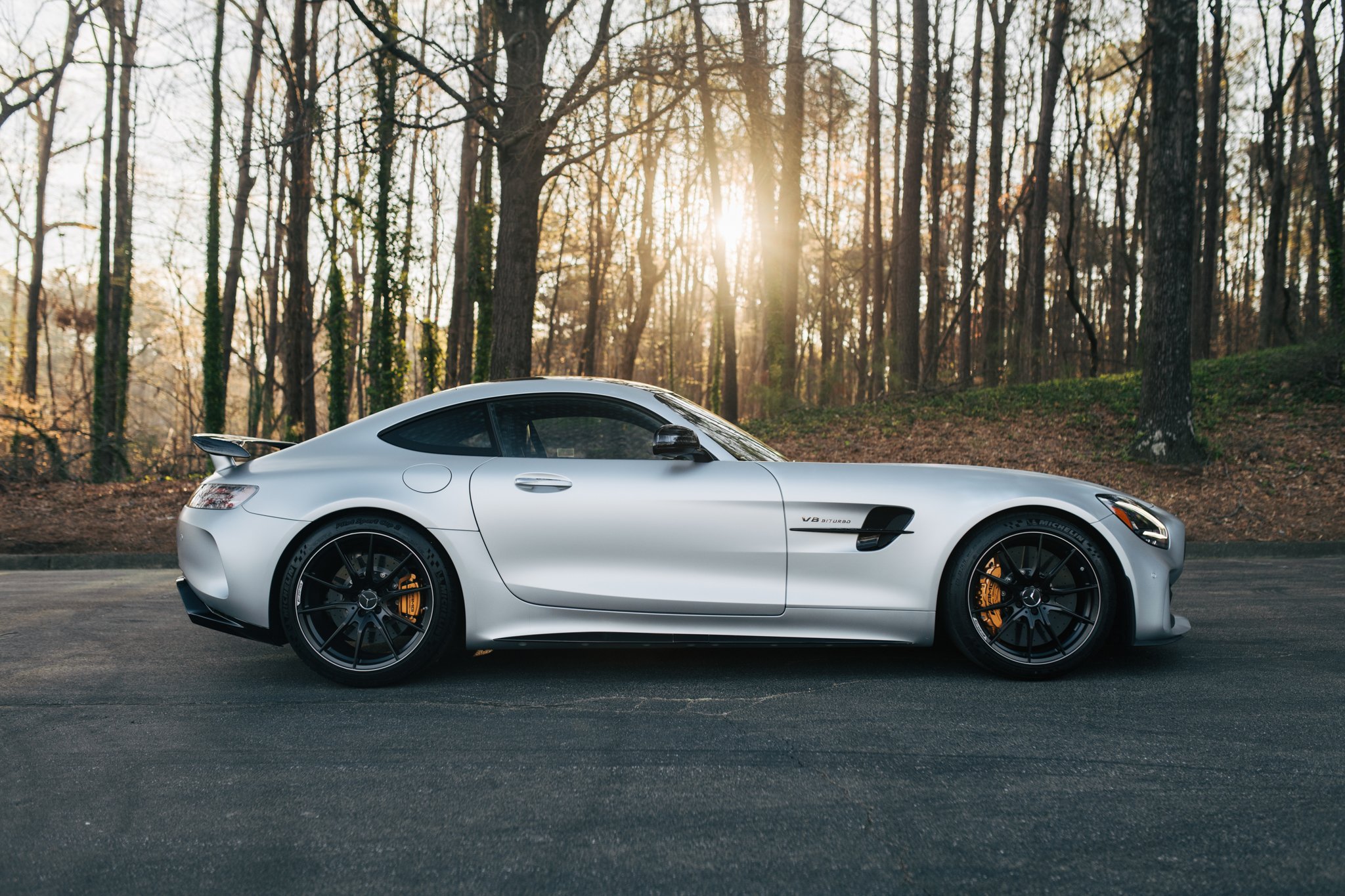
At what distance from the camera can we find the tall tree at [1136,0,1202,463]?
11945 millimetres

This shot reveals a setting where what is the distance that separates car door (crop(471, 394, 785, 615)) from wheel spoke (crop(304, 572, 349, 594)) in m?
0.68

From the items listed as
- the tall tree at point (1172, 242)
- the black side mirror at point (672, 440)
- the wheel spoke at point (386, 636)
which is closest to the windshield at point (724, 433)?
the black side mirror at point (672, 440)

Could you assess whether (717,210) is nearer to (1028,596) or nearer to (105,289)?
(105,289)

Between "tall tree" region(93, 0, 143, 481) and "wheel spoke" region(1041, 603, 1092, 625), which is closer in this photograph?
"wheel spoke" region(1041, 603, 1092, 625)

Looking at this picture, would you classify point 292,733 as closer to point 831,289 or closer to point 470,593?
point 470,593

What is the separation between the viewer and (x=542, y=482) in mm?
4258

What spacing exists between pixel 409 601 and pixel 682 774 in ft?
5.53

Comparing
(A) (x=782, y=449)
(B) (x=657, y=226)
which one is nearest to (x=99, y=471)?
(A) (x=782, y=449)

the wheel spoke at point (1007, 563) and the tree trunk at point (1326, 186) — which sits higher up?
the tree trunk at point (1326, 186)

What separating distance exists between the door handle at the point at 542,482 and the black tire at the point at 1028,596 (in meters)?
1.71

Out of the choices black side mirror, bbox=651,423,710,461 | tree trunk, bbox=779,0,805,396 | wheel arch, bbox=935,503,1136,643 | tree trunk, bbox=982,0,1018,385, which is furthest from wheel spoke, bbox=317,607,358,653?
tree trunk, bbox=982,0,1018,385

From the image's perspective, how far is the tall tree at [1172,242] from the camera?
11945 millimetres

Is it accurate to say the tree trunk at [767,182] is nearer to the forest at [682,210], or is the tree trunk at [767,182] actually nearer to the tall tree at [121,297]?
the forest at [682,210]

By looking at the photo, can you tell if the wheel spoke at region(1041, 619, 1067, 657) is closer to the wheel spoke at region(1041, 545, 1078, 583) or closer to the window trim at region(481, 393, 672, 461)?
the wheel spoke at region(1041, 545, 1078, 583)
